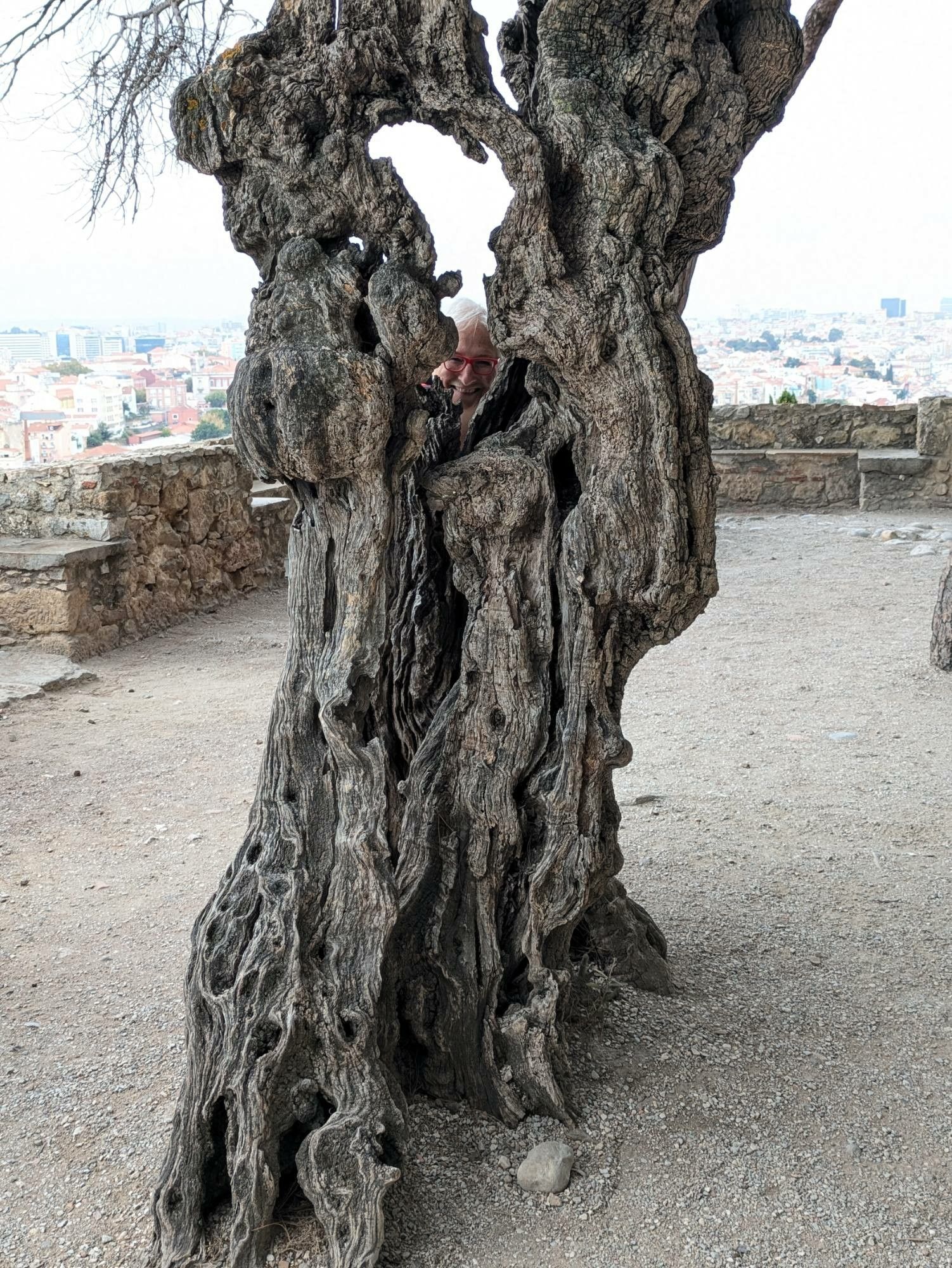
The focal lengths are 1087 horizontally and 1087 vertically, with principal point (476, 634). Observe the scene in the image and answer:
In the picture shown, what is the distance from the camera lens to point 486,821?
2393mm

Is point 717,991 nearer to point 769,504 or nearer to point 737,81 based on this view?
point 737,81

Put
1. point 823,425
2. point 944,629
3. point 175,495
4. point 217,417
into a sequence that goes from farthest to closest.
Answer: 1. point 823,425
2. point 217,417
3. point 175,495
4. point 944,629

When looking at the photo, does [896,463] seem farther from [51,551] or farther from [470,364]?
[470,364]

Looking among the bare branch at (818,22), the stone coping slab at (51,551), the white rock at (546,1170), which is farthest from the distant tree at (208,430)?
the white rock at (546,1170)

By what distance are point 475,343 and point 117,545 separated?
4357mm

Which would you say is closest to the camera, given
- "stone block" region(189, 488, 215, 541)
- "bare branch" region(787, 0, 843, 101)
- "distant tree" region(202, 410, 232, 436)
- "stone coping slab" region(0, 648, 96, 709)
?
"bare branch" region(787, 0, 843, 101)

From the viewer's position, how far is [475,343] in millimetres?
3250

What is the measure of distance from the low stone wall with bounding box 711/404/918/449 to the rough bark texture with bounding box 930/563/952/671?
640cm

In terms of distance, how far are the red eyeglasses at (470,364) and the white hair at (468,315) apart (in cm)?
8

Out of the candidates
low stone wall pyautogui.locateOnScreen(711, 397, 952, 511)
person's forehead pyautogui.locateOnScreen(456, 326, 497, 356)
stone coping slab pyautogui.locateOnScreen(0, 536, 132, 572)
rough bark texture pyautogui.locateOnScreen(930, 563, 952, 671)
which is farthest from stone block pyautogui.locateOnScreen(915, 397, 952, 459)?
person's forehead pyautogui.locateOnScreen(456, 326, 497, 356)

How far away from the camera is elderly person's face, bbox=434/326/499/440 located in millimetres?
3205

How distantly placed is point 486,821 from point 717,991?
1.02m

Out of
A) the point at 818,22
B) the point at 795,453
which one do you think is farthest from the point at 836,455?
the point at 818,22

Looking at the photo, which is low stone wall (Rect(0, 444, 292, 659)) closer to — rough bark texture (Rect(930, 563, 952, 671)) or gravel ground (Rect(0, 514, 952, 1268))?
gravel ground (Rect(0, 514, 952, 1268))
